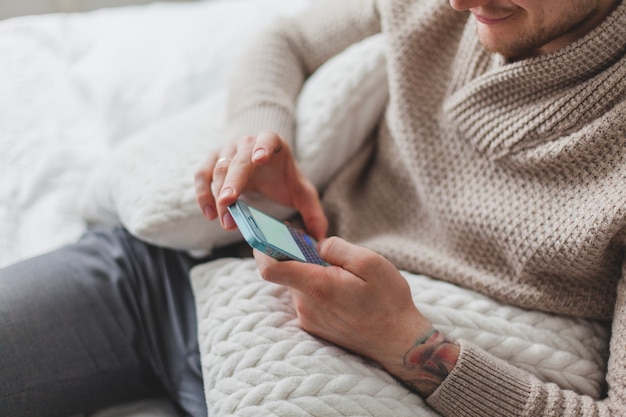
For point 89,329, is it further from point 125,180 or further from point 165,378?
point 125,180

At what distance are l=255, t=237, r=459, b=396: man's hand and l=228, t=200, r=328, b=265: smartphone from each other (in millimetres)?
20

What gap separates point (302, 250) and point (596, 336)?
39 centimetres

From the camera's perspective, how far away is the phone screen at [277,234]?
0.67 metres

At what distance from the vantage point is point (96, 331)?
0.82 m

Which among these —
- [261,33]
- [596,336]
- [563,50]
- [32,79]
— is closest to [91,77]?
[32,79]

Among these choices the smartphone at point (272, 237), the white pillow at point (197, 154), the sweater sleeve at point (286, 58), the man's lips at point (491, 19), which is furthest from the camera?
the sweater sleeve at point (286, 58)

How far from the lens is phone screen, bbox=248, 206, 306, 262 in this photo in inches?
26.5

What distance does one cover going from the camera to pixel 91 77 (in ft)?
3.94

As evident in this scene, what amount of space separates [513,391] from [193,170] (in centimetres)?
51

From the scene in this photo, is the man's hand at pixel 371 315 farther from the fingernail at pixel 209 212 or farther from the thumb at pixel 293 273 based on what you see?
the fingernail at pixel 209 212

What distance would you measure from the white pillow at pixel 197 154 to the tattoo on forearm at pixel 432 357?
291 millimetres

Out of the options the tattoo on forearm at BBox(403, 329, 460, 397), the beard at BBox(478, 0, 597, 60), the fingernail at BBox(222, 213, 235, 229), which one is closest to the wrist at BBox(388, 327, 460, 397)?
the tattoo on forearm at BBox(403, 329, 460, 397)

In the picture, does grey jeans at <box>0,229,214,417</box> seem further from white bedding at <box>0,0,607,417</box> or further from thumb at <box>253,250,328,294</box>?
thumb at <box>253,250,328,294</box>

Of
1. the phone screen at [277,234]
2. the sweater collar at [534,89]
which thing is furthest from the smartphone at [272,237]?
the sweater collar at [534,89]
